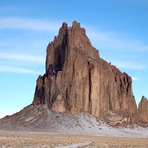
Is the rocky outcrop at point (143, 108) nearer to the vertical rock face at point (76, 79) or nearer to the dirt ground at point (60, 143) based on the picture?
the vertical rock face at point (76, 79)

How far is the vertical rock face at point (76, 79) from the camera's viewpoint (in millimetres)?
151375

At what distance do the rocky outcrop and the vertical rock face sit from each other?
Answer: 11.7 metres

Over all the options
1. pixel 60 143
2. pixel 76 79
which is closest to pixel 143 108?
pixel 76 79

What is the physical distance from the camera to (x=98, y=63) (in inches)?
6250

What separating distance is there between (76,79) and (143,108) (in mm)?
38911

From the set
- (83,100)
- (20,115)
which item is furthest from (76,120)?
(20,115)

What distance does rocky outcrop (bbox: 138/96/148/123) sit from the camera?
17688 centimetres

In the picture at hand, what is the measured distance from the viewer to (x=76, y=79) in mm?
152875

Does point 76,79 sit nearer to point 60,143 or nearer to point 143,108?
point 143,108

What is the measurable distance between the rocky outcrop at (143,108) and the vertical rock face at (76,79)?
11.7 meters

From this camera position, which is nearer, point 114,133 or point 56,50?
point 114,133

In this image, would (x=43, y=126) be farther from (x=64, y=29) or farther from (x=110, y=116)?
(x=64, y=29)

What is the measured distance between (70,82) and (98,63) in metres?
13.2

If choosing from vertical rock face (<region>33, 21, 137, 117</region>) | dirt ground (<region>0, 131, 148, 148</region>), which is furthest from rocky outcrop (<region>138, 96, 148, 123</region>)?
dirt ground (<region>0, 131, 148, 148</region>)
